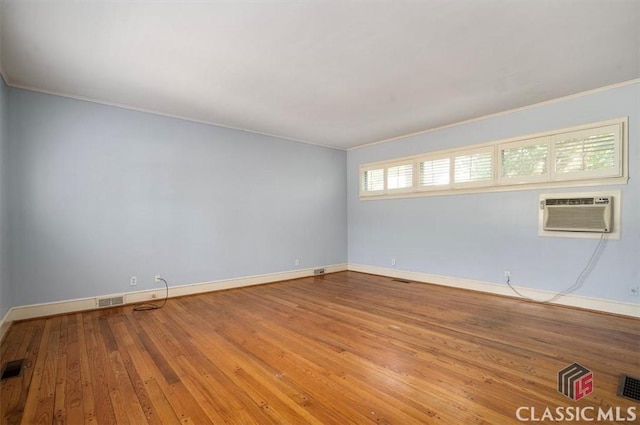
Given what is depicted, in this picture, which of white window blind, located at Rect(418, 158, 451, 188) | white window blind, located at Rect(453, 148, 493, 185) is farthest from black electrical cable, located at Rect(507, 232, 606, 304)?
white window blind, located at Rect(418, 158, 451, 188)

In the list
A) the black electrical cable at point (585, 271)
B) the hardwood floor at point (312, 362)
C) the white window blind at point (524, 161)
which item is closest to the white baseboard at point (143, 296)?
the hardwood floor at point (312, 362)

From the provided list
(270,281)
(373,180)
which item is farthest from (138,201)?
(373,180)

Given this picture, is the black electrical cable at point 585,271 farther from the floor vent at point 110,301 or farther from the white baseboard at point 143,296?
the floor vent at point 110,301

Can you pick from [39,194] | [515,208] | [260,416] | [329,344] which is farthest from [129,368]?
[515,208]

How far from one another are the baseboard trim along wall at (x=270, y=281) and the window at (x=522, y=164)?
1533 millimetres

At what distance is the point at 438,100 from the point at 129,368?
4559 mm

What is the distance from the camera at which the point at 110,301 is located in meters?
4.01

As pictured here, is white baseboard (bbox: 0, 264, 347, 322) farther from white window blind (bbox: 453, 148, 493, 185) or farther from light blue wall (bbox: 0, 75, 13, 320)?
white window blind (bbox: 453, 148, 493, 185)

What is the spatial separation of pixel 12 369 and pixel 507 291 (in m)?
5.75

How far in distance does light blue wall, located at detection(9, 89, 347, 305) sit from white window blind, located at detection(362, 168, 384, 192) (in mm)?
1437

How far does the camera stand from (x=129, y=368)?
7.86 feet

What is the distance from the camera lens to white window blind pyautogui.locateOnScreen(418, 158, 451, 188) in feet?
17.4

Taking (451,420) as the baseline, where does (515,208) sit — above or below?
above

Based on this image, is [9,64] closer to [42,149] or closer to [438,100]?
[42,149]
